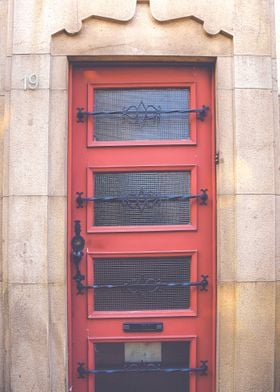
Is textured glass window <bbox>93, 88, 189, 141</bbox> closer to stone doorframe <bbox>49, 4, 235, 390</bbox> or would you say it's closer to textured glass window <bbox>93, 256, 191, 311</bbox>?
stone doorframe <bbox>49, 4, 235, 390</bbox>

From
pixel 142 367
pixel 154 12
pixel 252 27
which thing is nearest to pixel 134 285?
pixel 142 367

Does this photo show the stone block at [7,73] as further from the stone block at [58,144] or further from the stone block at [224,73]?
the stone block at [224,73]

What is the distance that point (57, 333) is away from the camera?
5180mm

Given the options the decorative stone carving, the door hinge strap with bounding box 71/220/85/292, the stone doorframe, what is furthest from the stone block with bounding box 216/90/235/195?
the door hinge strap with bounding box 71/220/85/292

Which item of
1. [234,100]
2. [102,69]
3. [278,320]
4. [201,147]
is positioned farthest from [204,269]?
[102,69]

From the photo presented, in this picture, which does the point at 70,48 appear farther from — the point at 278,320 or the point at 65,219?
the point at 278,320

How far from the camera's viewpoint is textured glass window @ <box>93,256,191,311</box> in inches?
214

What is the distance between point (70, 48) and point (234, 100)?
5.20 ft

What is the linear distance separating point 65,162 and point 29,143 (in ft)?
1.20

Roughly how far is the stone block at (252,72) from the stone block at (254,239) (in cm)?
103

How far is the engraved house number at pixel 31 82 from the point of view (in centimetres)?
522

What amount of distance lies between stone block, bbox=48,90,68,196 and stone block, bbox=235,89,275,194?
1577 mm

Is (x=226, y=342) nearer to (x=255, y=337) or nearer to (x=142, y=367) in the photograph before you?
(x=255, y=337)

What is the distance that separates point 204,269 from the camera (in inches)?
214
